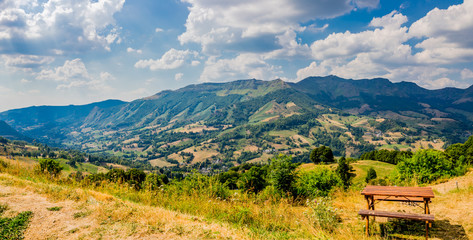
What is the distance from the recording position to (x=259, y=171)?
36.2m

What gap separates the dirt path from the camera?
5.29 m

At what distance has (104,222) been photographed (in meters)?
5.93

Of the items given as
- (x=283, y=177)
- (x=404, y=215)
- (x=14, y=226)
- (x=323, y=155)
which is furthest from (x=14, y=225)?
(x=323, y=155)

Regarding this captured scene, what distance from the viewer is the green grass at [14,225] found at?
512 cm

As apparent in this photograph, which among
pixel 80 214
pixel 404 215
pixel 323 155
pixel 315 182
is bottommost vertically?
pixel 323 155

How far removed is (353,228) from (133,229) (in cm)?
650

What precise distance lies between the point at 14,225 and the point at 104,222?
1985 millimetres

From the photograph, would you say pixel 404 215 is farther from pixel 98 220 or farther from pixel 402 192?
pixel 98 220

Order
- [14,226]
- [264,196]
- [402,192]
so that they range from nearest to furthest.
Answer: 1. [14,226]
2. [402,192]
3. [264,196]

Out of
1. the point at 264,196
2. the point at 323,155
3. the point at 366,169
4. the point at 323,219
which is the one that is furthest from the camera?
the point at 323,155

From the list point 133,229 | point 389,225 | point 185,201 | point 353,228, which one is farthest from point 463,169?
point 133,229

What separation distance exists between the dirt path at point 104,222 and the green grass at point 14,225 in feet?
0.41

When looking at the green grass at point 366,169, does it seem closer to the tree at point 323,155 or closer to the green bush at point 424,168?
the tree at point 323,155

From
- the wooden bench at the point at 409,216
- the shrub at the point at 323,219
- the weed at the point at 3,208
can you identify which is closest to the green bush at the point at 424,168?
the wooden bench at the point at 409,216
